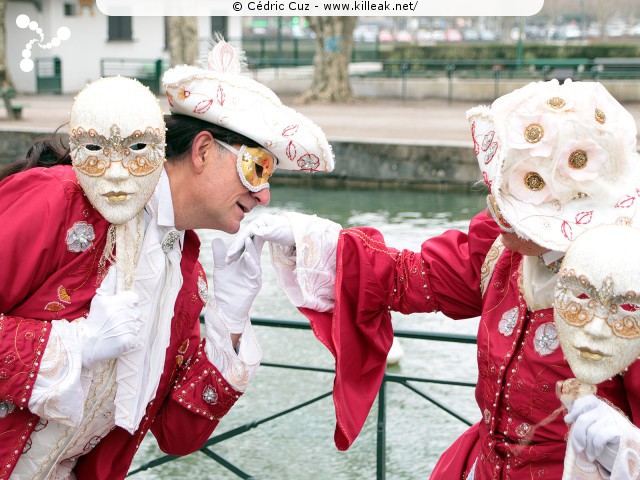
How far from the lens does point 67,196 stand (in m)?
1.90

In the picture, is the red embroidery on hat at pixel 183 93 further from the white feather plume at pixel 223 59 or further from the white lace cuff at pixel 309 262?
the white lace cuff at pixel 309 262

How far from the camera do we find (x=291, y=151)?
6.98 ft

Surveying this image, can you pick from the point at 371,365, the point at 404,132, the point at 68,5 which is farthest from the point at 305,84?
the point at 371,365

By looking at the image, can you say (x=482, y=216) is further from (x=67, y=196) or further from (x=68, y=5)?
(x=68, y=5)

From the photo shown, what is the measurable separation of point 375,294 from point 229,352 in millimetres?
400

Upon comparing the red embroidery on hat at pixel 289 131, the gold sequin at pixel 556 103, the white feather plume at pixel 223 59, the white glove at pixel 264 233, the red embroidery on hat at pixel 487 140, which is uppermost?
the white feather plume at pixel 223 59

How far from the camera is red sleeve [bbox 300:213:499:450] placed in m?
2.25

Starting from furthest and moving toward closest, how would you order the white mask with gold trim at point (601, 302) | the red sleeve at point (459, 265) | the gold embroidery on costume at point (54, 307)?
the red sleeve at point (459, 265) → the gold embroidery on costume at point (54, 307) → the white mask with gold trim at point (601, 302)

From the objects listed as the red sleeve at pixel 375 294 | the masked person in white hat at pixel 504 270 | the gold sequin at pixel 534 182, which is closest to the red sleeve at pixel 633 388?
the masked person in white hat at pixel 504 270

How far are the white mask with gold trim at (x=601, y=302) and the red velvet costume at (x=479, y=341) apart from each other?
0.85ft

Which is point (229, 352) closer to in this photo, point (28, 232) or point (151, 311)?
point (151, 311)

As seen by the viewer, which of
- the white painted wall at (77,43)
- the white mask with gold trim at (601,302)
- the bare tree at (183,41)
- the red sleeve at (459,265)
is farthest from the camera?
the white painted wall at (77,43)

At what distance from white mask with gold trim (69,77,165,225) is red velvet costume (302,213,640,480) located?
2.01ft

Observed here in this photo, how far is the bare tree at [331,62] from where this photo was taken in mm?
16609
